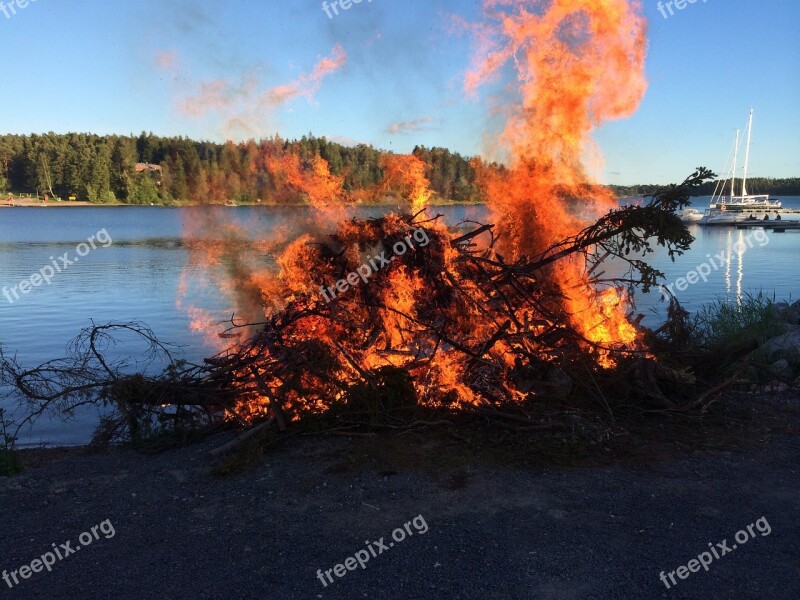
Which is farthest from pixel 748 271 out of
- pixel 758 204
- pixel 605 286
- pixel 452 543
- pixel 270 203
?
pixel 758 204

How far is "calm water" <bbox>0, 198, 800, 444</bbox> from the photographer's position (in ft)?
37.4

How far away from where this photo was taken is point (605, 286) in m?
10.1

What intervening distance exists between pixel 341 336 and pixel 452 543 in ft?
13.5

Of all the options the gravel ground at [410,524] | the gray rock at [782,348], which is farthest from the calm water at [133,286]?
the gravel ground at [410,524]

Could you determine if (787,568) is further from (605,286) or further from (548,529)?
(605,286)

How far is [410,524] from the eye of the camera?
5.39 meters
